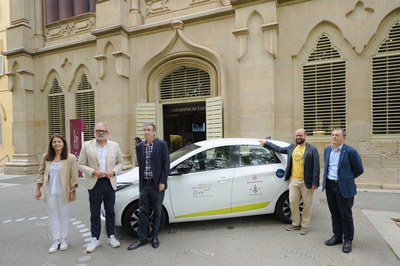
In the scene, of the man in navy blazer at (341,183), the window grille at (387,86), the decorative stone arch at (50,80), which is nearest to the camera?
the man in navy blazer at (341,183)

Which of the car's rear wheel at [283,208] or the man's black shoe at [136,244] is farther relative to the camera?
the car's rear wheel at [283,208]

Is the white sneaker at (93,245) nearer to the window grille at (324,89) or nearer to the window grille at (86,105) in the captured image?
the window grille at (324,89)

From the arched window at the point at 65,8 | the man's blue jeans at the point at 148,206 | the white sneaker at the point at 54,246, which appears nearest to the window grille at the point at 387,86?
the man's blue jeans at the point at 148,206

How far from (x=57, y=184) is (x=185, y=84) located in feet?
23.4

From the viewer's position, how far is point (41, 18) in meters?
12.5

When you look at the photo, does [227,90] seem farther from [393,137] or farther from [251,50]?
[393,137]

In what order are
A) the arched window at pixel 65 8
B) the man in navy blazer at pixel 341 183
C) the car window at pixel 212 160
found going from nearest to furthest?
the man in navy blazer at pixel 341 183 < the car window at pixel 212 160 < the arched window at pixel 65 8

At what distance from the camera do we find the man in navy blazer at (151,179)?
3.65m

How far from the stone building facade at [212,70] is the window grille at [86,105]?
56 mm

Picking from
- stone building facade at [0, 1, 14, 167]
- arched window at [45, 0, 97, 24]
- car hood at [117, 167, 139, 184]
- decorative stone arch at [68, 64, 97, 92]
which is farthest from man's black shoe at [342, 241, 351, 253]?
stone building facade at [0, 1, 14, 167]

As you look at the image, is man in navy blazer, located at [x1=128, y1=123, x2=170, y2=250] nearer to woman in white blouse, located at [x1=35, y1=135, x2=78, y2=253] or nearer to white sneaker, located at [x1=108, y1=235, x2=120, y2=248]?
white sneaker, located at [x1=108, y1=235, x2=120, y2=248]

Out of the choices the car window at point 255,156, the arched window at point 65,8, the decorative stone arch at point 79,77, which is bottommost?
the car window at point 255,156

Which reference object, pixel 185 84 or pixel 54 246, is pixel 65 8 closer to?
pixel 185 84

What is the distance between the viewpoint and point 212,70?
9242mm
